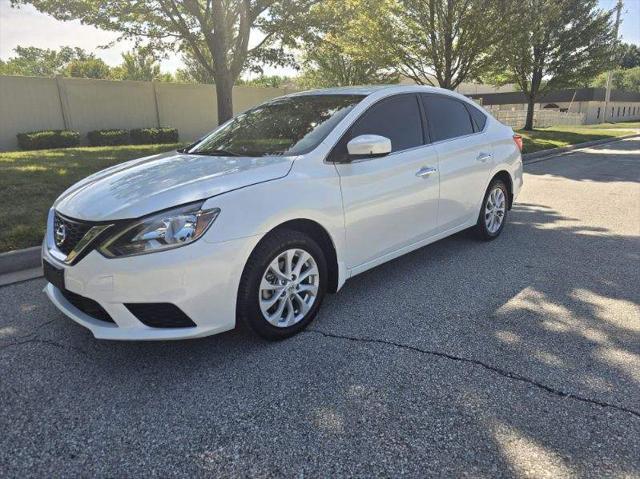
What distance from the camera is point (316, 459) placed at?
7.22 feet

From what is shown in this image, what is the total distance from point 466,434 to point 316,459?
29.3 inches

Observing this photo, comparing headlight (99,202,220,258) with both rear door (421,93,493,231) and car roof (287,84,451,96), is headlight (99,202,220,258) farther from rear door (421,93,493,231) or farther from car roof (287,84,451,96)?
rear door (421,93,493,231)

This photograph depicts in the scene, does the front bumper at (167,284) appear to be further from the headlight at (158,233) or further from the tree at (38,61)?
the tree at (38,61)

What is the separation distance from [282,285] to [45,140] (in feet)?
55.2

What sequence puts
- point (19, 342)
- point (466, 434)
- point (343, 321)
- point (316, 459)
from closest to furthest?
point (316, 459) < point (466, 434) < point (19, 342) < point (343, 321)

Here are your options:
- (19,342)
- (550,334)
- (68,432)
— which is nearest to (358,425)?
(68,432)

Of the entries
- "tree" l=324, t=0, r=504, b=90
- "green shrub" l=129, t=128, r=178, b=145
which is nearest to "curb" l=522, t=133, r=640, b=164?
"tree" l=324, t=0, r=504, b=90

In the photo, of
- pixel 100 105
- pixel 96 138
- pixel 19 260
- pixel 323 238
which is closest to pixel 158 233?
pixel 323 238

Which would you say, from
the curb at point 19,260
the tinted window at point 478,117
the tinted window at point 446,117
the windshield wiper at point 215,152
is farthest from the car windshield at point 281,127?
the curb at point 19,260

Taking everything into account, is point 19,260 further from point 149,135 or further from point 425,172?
point 149,135

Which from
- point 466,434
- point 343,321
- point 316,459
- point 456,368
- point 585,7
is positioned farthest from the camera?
point 585,7

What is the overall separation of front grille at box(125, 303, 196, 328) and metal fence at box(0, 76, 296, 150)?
18343 millimetres

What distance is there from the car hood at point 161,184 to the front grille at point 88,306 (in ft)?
1.56

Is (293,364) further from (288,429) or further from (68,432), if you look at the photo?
(68,432)
